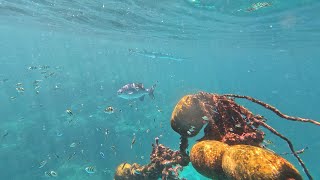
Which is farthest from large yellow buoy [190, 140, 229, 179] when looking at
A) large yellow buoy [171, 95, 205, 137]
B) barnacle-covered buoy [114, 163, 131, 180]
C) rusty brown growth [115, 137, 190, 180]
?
barnacle-covered buoy [114, 163, 131, 180]

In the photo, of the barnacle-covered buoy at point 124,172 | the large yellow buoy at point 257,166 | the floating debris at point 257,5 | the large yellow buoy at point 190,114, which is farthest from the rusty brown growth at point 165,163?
the floating debris at point 257,5

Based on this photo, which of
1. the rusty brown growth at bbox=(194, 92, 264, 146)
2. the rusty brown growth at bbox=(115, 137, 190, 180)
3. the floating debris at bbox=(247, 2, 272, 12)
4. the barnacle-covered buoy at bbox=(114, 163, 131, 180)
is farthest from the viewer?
the floating debris at bbox=(247, 2, 272, 12)

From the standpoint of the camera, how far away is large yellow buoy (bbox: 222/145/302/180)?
2914mm

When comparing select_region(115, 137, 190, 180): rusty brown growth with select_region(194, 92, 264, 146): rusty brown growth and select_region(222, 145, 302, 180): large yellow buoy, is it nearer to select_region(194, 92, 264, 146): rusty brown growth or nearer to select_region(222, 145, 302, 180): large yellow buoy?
→ select_region(194, 92, 264, 146): rusty brown growth

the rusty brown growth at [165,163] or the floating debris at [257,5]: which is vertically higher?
the floating debris at [257,5]

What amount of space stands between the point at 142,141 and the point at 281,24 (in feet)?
63.7

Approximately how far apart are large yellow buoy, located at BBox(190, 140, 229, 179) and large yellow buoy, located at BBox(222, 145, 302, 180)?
1.46ft

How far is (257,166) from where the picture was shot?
2.99 meters

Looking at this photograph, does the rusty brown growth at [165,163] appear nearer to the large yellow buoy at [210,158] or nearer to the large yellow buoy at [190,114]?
the large yellow buoy at [190,114]

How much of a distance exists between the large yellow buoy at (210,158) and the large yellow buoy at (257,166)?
17.6 inches

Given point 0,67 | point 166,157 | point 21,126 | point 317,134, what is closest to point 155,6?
point 21,126

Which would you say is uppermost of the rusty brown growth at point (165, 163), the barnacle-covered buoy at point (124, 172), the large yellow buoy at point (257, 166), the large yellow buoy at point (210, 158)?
the large yellow buoy at point (257, 166)

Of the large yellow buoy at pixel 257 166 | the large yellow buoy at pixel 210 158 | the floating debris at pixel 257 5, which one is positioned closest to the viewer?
the large yellow buoy at pixel 257 166

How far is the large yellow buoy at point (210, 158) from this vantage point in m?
3.81
